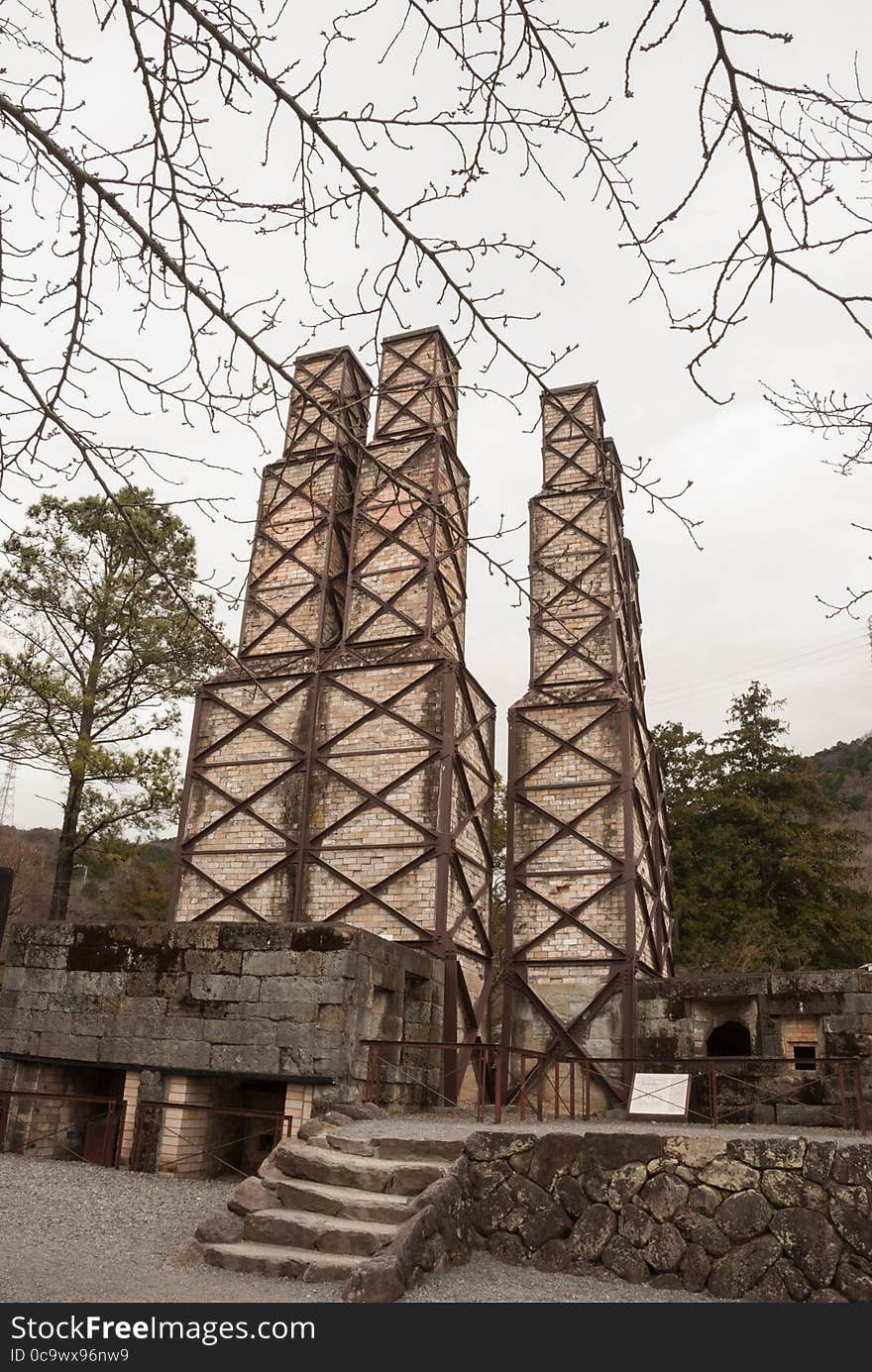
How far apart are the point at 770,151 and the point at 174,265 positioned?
2.13 metres

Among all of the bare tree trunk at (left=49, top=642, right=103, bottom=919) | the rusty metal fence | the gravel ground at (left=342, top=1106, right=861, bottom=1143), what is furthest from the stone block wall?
the bare tree trunk at (left=49, top=642, right=103, bottom=919)

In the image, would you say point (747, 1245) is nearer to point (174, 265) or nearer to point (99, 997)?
point (174, 265)

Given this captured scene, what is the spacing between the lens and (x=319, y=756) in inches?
642

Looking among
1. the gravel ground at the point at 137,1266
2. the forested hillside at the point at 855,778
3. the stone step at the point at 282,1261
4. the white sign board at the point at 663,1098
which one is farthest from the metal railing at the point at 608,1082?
the forested hillside at the point at 855,778

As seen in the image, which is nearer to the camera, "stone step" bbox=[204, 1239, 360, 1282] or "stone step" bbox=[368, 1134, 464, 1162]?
"stone step" bbox=[204, 1239, 360, 1282]

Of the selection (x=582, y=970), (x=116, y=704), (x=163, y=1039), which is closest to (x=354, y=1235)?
(x=163, y=1039)

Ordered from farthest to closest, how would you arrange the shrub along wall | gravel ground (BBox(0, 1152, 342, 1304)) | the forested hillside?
the forested hillside, the shrub along wall, gravel ground (BBox(0, 1152, 342, 1304))

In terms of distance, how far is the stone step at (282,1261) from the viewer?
5359mm

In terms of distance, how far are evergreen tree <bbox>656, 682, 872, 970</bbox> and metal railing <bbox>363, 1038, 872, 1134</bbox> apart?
26.6ft

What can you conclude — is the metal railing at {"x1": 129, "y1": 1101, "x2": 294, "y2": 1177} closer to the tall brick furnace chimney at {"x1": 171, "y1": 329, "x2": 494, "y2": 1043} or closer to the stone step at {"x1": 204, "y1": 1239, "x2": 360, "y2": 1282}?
the stone step at {"x1": 204, "y1": 1239, "x2": 360, "y2": 1282}

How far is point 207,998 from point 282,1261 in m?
5.07

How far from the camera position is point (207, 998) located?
1039 centimetres

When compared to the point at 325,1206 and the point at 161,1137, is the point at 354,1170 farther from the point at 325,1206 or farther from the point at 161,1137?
the point at 161,1137

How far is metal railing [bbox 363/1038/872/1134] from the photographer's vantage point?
10.6m
